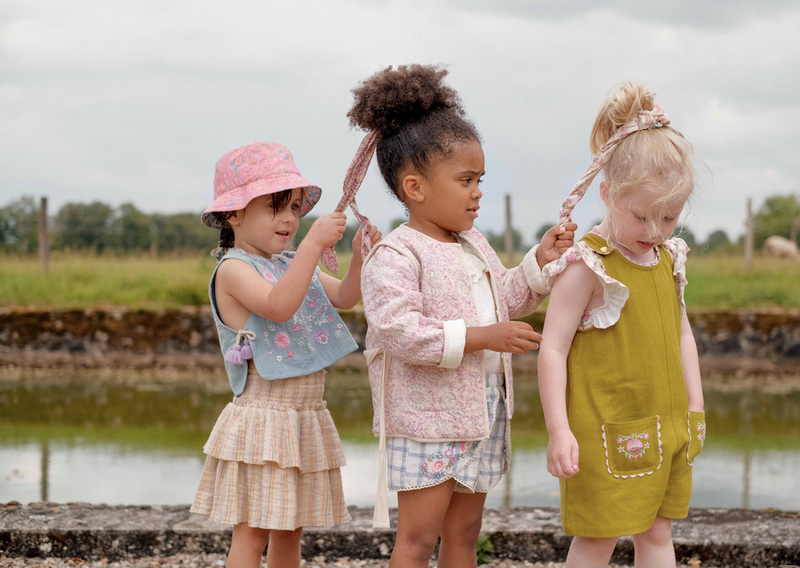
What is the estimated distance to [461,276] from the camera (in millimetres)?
1895

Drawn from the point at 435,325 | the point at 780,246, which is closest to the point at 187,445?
the point at 435,325

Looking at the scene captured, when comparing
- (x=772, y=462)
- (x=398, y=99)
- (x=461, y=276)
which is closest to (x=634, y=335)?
(x=461, y=276)

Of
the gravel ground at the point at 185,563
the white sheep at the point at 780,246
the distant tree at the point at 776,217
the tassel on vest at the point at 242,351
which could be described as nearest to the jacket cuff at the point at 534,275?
the tassel on vest at the point at 242,351

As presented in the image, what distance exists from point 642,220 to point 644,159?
15 cm

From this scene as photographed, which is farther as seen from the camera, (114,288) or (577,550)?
(114,288)

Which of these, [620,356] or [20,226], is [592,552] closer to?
[620,356]

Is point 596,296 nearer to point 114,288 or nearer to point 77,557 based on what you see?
point 77,557

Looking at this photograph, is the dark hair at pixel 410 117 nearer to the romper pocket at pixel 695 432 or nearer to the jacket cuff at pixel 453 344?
the jacket cuff at pixel 453 344

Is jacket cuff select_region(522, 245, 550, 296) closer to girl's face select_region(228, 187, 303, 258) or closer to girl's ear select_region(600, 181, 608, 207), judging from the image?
girl's ear select_region(600, 181, 608, 207)

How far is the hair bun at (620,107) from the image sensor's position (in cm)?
189

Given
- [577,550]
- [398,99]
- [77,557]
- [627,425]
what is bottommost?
[77,557]

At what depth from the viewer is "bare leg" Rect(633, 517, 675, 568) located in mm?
1952

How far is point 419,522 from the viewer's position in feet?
5.99

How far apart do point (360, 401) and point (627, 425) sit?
12.8 ft
